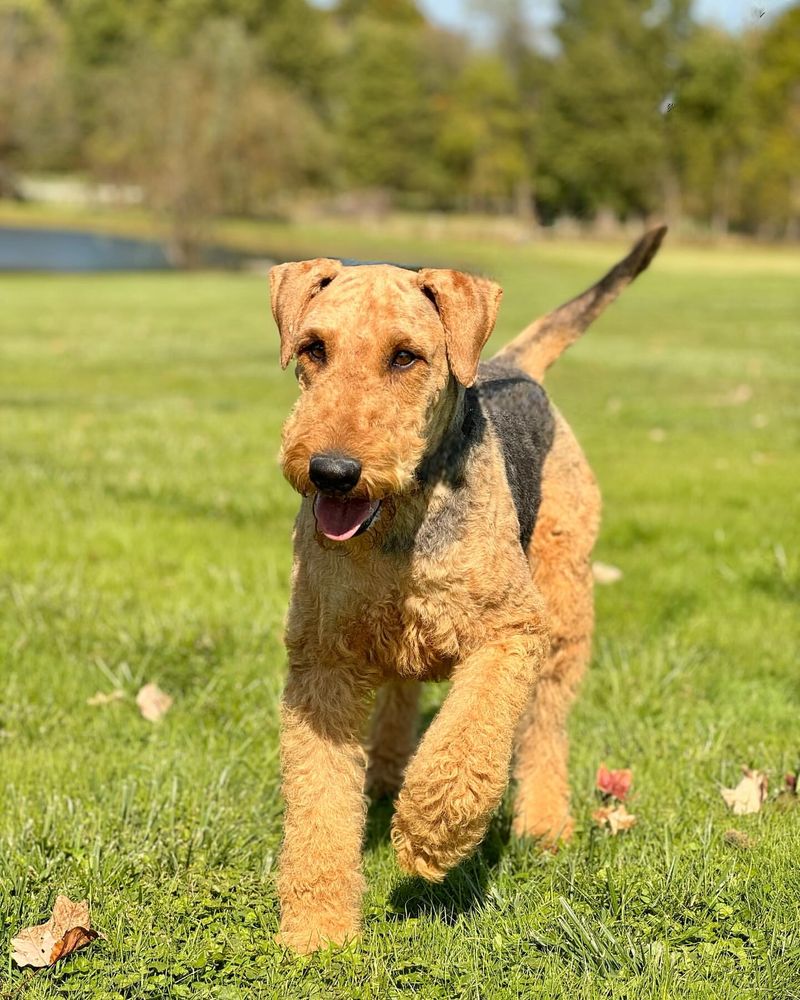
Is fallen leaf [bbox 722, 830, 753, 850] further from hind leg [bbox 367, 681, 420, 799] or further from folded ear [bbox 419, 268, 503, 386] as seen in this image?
folded ear [bbox 419, 268, 503, 386]

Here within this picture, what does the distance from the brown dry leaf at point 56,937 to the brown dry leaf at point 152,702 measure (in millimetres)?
1252

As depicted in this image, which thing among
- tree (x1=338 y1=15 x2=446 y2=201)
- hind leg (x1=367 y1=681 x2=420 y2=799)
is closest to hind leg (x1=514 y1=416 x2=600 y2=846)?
hind leg (x1=367 y1=681 x2=420 y2=799)

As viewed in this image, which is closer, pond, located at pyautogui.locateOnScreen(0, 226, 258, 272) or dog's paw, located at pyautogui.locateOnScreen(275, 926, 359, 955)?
dog's paw, located at pyautogui.locateOnScreen(275, 926, 359, 955)

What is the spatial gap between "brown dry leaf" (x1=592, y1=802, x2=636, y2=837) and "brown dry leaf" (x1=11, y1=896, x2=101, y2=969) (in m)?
1.53

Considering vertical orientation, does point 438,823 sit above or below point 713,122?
below

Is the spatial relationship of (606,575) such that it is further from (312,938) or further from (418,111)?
(418,111)

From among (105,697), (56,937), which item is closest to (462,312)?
(56,937)

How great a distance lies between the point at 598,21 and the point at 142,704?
3241 centimetres

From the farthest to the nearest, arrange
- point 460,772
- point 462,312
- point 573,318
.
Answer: point 573,318
point 462,312
point 460,772

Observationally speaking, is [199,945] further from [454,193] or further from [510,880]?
[454,193]

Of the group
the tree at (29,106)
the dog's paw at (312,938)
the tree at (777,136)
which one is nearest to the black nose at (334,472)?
the dog's paw at (312,938)

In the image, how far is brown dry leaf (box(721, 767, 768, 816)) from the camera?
3.29 m

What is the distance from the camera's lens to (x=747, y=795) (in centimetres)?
334

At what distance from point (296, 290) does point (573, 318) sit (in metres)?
1.63
